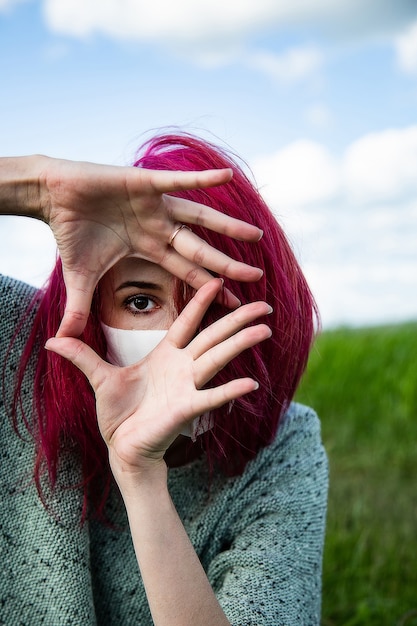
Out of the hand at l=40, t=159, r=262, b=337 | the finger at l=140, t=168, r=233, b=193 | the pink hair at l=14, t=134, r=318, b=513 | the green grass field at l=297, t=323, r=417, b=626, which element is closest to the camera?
the finger at l=140, t=168, r=233, b=193

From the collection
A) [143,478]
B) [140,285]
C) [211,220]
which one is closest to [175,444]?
[143,478]

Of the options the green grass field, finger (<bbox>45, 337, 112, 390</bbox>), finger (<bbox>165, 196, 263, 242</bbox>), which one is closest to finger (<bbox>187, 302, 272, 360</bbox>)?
finger (<bbox>165, 196, 263, 242</bbox>)

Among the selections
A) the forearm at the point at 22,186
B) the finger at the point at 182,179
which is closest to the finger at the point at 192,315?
the finger at the point at 182,179

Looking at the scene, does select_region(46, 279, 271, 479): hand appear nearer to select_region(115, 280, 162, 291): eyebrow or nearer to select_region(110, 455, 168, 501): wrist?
select_region(110, 455, 168, 501): wrist

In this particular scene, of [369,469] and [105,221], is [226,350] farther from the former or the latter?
[369,469]

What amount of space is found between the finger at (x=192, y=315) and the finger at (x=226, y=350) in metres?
0.10

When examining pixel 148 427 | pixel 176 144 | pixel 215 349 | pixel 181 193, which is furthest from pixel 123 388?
pixel 176 144

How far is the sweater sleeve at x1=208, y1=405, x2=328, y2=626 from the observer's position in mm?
1791

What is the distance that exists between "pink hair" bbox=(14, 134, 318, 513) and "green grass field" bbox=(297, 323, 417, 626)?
1.23ft

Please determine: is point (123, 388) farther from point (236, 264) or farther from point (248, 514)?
point (248, 514)

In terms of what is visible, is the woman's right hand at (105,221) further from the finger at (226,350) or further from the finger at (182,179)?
the finger at (226,350)

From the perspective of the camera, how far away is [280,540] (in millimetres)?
1899

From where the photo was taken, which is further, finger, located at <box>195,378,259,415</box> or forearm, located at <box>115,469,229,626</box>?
forearm, located at <box>115,469,229,626</box>

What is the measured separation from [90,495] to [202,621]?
0.52 m
